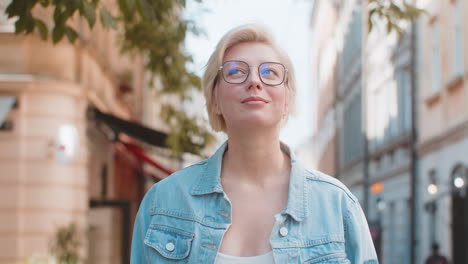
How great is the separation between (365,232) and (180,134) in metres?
7.53

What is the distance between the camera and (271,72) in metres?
2.71

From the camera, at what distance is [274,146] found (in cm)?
276

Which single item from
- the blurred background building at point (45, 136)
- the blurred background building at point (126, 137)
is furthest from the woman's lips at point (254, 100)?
the blurred background building at point (45, 136)

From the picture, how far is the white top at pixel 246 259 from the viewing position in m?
2.55

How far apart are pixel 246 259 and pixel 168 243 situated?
0.89 ft

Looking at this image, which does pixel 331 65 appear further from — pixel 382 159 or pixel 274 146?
pixel 274 146

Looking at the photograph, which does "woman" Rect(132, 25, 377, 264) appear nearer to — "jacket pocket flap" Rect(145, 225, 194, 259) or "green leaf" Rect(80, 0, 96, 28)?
"jacket pocket flap" Rect(145, 225, 194, 259)

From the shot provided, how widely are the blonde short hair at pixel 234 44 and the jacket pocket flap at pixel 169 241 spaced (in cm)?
47

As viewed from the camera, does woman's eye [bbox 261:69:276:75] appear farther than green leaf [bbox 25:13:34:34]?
No

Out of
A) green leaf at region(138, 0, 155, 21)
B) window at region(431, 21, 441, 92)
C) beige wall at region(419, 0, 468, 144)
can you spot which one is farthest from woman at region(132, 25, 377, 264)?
window at region(431, 21, 441, 92)

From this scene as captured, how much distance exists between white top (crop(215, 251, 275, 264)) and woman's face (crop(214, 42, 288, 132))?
1.42 feet

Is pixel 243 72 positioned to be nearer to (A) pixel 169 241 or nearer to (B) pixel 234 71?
(B) pixel 234 71

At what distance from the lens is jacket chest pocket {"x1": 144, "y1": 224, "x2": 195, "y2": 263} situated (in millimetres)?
2627

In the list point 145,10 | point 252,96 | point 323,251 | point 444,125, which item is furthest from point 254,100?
point 444,125
